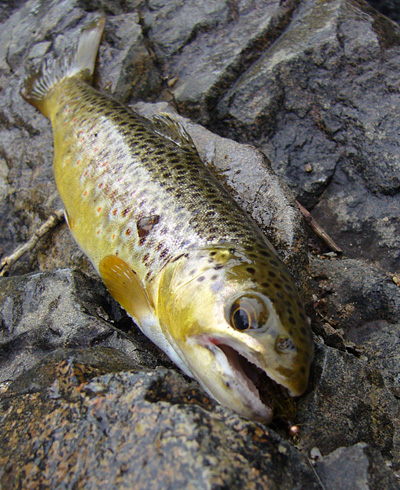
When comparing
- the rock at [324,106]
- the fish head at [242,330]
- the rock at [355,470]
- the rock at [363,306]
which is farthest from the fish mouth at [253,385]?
the rock at [324,106]

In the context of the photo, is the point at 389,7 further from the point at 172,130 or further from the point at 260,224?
the point at 260,224

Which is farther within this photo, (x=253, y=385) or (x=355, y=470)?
(x=253, y=385)

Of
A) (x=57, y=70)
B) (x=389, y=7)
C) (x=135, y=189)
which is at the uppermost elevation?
(x=57, y=70)

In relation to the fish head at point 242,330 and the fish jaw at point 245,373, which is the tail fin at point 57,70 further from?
the fish jaw at point 245,373

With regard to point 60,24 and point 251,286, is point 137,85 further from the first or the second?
point 251,286

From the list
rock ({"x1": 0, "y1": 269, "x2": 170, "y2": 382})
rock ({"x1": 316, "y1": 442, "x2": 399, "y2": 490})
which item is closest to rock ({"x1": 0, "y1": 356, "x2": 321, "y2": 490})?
rock ({"x1": 316, "y1": 442, "x2": 399, "y2": 490})

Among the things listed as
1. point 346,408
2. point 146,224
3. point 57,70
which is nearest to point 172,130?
point 146,224
